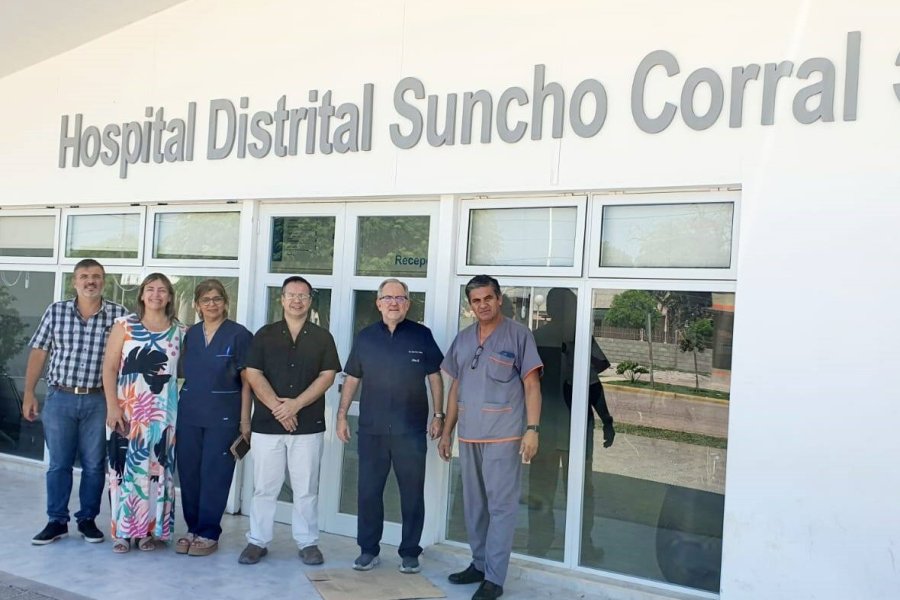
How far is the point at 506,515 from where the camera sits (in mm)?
4941

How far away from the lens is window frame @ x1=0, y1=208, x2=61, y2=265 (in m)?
7.80

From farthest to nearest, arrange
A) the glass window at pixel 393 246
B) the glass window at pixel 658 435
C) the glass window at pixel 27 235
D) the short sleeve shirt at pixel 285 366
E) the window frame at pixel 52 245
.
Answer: the glass window at pixel 27 235
the window frame at pixel 52 245
the glass window at pixel 393 246
the short sleeve shirt at pixel 285 366
the glass window at pixel 658 435

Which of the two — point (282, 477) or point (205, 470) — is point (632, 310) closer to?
point (282, 477)

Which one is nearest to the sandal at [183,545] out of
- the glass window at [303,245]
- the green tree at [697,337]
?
the glass window at [303,245]

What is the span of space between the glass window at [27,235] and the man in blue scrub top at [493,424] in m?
4.62

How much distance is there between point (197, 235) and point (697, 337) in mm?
3965

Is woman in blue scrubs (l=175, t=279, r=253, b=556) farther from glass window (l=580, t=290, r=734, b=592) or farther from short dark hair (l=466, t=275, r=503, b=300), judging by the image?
glass window (l=580, t=290, r=734, b=592)

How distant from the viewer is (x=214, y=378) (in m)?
5.44

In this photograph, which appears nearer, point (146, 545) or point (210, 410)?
point (210, 410)

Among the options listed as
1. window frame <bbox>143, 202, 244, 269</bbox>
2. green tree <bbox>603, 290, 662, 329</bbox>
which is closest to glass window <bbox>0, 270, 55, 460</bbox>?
window frame <bbox>143, 202, 244, 269</bbox>

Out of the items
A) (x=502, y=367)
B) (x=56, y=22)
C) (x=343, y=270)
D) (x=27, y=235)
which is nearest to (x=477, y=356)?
(x=502, y=367)

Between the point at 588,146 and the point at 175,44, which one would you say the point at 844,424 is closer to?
the point at 588,146

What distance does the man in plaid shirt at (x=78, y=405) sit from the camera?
18.4ft

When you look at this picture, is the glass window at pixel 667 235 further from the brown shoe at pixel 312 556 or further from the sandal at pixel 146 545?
the sandal at pixel 146 545
